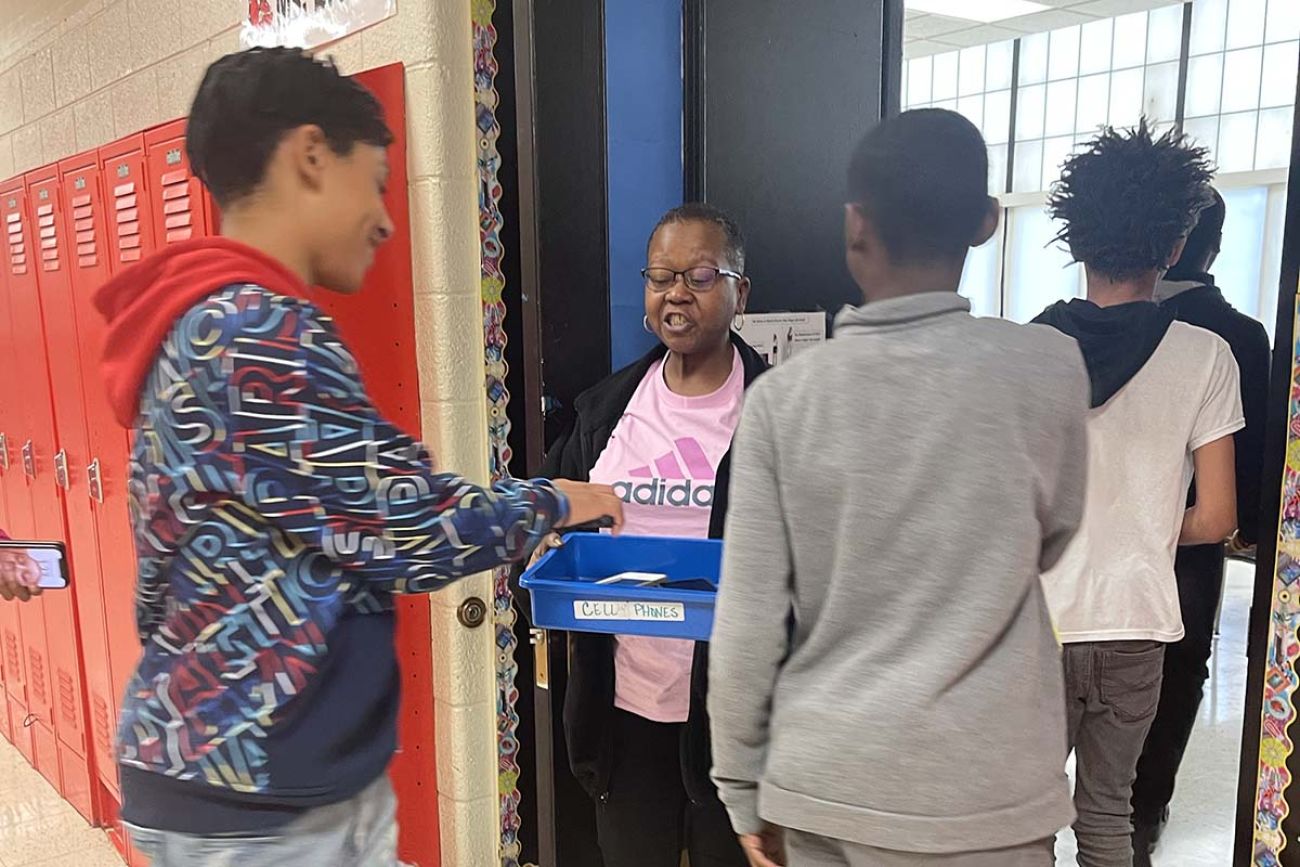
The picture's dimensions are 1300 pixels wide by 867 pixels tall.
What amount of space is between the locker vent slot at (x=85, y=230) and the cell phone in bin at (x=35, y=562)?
1511 millimetres

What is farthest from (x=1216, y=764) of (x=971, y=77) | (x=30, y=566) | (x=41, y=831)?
(x=971, y=77)

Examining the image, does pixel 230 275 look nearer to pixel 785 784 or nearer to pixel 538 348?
pixel 785 784

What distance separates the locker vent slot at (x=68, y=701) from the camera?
326 cm

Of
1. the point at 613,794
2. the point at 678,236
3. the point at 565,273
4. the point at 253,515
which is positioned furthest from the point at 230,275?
the point at 613,794

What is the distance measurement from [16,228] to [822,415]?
330 centimetres

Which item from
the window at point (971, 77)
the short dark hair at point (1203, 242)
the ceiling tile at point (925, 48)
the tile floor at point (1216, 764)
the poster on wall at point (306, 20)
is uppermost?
the ceiling tile at point (925, 48)

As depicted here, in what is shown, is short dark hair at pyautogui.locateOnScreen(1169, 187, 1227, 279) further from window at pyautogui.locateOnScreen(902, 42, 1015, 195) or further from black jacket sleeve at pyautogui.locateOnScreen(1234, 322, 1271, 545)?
window at pyautogui.locateOnScreen(902, 42, 1015, 195)

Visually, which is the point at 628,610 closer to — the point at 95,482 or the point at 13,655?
the point at 95,482

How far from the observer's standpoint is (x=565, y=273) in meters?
2.16

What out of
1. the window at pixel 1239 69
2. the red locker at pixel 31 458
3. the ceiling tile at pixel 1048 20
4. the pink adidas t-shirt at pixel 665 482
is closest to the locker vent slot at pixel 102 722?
the red locker at pixel 31 458

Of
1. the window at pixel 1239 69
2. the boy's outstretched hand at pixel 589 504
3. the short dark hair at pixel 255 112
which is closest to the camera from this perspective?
the short dark hair at pixel 255 112

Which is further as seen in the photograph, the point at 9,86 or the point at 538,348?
the point at 9,86

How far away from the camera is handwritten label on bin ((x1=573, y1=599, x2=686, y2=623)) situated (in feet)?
5.16

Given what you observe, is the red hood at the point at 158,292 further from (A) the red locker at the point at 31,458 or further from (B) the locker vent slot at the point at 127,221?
(A) the red locker at the point at 31,458
